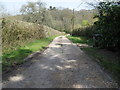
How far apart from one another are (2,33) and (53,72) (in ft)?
18.3

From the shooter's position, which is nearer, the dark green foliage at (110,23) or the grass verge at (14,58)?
the grass verge at (14,58)

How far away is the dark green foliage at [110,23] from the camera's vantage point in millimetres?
9523

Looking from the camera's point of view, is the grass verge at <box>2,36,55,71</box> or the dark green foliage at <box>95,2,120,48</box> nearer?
the grass verge at <box>2,36,55,71</box>

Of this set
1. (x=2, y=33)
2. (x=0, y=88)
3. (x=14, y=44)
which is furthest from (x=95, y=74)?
(x=14, y=44)

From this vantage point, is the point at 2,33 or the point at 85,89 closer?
the point at 85,89

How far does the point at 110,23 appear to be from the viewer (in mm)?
9828

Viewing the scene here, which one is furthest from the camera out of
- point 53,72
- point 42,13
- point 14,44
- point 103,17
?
point 42,13

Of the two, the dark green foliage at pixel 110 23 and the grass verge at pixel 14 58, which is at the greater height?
the dark green foliage at pixel 110 23

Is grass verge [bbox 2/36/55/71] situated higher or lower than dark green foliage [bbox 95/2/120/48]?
lower

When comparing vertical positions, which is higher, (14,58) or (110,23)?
(110,23)

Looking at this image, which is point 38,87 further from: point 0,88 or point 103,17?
point 103,17

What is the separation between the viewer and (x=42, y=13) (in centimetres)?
6688

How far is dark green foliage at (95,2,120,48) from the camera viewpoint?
952 cm

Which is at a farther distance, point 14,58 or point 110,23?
point 110,23
